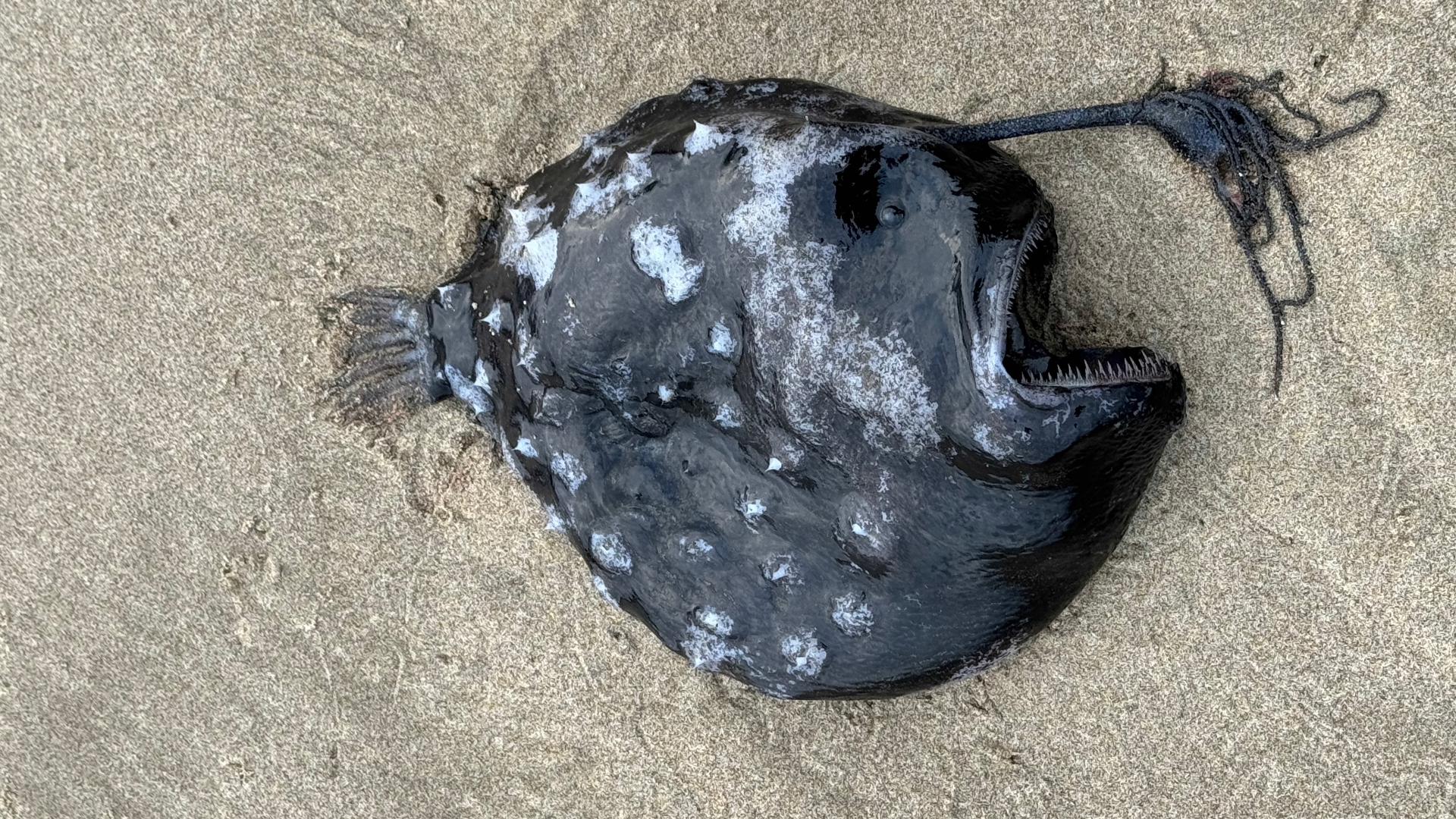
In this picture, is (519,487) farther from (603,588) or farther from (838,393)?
(838,393)

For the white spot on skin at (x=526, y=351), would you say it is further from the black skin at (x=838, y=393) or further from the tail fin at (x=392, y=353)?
the tail fin at (x=392, y=353)

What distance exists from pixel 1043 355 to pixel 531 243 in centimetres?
120

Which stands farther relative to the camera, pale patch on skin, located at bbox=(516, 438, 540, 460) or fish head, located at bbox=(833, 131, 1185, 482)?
pale patch on skin, located at bbox=(516, 438, 540, 460)

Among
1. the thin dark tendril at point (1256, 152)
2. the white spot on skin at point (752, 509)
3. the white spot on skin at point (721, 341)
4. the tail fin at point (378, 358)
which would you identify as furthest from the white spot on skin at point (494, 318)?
the thin dark tendril at point (1256, 152)

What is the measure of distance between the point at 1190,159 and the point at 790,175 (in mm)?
1160

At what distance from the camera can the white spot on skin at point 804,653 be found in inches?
88.9

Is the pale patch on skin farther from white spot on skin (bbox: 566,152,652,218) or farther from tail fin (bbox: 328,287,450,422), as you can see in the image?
white spot on skin (bbox: 566,152,652,218)

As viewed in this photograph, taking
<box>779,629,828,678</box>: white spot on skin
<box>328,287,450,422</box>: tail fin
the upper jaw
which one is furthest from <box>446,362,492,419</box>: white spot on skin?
the upper jaw

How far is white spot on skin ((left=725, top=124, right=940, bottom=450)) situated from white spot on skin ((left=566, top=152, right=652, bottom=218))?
0.26 meters

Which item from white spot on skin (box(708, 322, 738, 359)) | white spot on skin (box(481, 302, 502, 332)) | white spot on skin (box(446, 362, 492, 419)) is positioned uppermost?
white spot on skin (box(708, 322, 738, 359))

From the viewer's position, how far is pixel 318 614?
300 centimetres

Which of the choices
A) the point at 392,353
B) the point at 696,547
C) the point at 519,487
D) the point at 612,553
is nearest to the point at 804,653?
the point at 696,547

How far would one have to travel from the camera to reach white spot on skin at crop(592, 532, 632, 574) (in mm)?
2350

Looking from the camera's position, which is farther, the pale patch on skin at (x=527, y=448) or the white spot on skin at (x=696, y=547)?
the pale patch on skin at (x=527, y=448)
